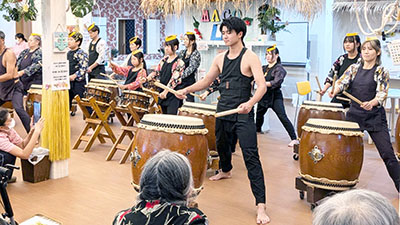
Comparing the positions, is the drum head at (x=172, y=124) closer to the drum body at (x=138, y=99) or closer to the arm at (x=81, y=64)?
the drum body at (x=138, y=99)

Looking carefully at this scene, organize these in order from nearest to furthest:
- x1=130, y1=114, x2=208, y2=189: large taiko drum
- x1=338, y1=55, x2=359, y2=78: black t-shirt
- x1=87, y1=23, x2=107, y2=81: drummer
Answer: x1=130, y1=114, x2=208, y2=189: large taiko drum
x1=338, y1=55, x2=359, y2=78: black t-shirt
x1=87, y1=23, x2=107, y2=81: drummer

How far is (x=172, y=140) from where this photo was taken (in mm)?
4043

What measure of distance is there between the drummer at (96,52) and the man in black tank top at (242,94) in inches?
149

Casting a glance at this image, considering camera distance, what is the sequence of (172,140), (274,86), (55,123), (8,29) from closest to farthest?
(172,140) < (55,123) < (274,86) < (8,29)

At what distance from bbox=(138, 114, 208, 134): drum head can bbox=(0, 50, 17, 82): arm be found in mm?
2566

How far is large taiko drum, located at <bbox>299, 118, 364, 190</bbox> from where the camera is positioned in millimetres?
4379

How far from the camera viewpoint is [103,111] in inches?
283

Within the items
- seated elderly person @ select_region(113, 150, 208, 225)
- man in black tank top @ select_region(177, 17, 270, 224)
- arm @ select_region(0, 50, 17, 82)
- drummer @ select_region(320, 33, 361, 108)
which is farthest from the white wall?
seated elderly person @ select_region(113, 150, 208, 225)

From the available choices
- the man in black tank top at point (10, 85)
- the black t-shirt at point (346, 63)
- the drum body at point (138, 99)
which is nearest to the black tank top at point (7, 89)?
the man in black tank top at point (10, 85)

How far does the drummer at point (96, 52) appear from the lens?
7945 millimetres

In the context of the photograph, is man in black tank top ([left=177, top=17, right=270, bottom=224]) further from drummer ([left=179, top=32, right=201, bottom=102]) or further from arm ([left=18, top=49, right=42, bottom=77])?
arm ([left=18, top=49, right=42, bottom=77])

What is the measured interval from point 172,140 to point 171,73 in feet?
7.88

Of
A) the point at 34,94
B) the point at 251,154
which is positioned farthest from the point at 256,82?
the point at 34,94

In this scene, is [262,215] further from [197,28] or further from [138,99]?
[197,28]
